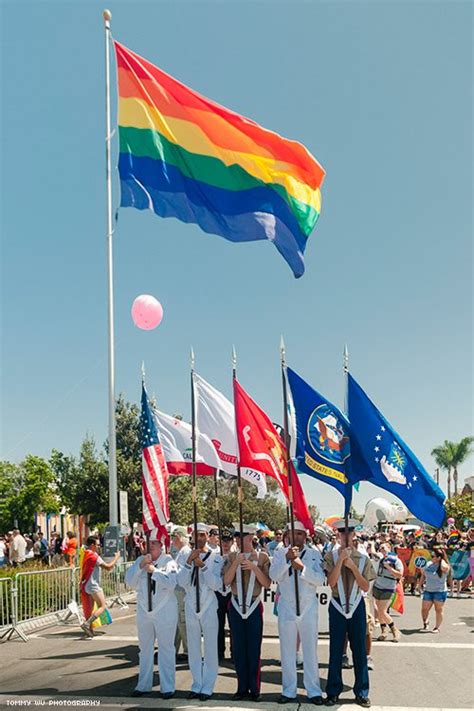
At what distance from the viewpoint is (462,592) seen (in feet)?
76.1

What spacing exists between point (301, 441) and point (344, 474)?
94 centimetres

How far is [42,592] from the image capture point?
564 inches

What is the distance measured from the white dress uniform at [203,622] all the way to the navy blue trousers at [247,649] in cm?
28

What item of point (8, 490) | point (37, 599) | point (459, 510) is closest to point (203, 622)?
point (37, 599)

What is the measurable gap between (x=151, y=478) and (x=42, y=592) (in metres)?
6.02

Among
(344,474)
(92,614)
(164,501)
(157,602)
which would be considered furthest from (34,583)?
(344,474)

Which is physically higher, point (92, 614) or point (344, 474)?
point (344, 474)

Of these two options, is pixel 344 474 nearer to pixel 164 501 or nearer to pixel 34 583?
pixel 164 501

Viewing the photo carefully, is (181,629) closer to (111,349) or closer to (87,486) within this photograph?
(111,349)

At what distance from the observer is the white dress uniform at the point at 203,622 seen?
322 inches

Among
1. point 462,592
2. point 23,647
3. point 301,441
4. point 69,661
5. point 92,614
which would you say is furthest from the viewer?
point 462,592

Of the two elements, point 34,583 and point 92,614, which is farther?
point 34,583

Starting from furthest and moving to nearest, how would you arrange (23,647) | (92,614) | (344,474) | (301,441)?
1. (92,614)
2. (23,647)
3. (301,441)
4. (344,474)

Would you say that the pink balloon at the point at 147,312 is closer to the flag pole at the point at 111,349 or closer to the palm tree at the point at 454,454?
the flag pole at the point at 111,349
